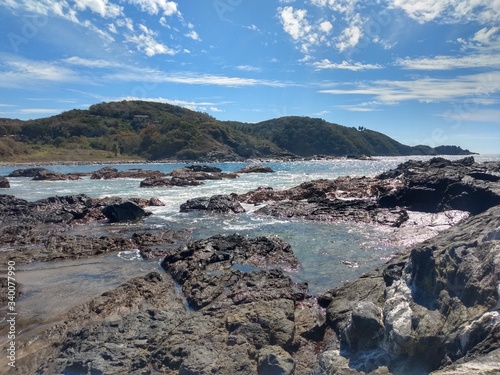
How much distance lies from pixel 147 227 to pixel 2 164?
284 feet

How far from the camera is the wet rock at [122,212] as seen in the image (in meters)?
24.0

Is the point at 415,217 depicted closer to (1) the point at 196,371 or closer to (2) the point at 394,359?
(2) the point at 394,359

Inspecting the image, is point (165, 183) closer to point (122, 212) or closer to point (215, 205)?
point (215, 205)

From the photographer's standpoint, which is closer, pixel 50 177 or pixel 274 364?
pixel 274 364

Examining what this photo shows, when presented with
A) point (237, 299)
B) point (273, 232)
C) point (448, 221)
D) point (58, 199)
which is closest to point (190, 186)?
point (58, 199)

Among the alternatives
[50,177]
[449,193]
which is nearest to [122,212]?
[449,193]

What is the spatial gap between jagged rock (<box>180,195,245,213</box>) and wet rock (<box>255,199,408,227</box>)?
1.78 m

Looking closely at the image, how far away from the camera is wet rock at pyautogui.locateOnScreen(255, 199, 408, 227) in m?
22.2

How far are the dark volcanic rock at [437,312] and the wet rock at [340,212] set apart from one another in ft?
43.8

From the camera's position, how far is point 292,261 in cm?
1459

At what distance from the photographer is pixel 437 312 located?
22.7ft

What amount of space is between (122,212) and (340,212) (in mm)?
13627

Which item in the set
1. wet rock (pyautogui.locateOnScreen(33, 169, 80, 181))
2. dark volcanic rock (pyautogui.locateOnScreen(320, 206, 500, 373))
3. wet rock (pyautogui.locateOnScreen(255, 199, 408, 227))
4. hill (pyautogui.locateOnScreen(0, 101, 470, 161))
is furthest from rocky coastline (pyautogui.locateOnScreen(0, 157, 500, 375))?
hill (pyautogui.locateOnScreen(0, 101, 470, 161))

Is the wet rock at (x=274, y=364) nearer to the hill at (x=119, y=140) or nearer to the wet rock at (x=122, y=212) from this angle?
the wet rock at (x=122, y=212)
